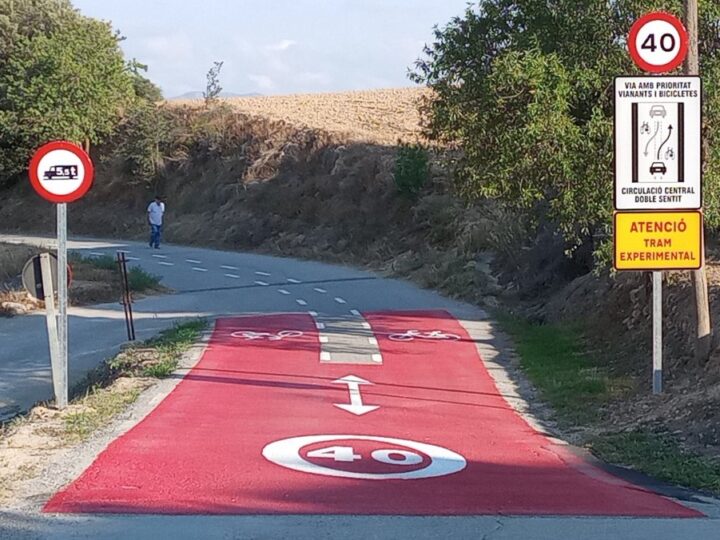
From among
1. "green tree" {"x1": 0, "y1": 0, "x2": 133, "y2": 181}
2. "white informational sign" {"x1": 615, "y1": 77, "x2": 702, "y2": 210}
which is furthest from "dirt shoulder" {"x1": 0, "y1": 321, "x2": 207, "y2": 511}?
"green tree" {"x1": 0, "y1": 0, "x2": 133, "y2": 181}

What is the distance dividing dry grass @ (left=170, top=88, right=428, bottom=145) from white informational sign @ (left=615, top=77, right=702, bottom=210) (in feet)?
93.1

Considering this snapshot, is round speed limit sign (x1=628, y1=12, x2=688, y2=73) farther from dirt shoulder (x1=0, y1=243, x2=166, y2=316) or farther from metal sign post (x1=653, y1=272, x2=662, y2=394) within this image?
dirt shoulder (x1=0, y1=243, x2=166, y2=316)

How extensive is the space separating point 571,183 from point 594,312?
4033mm

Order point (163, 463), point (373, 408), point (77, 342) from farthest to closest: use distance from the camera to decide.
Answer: point (77, 342) < point (373, 408) < point (163, 463)

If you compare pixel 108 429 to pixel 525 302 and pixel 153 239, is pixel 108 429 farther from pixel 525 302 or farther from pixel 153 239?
pixel 153 239

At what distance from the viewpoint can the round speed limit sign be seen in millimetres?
11188

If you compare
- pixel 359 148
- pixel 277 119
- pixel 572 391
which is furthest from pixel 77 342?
pixel 277 119

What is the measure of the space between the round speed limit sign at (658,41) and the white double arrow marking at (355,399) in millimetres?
4808

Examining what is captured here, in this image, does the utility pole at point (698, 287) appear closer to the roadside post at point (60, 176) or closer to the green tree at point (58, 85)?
the roadside post at point (60, 176)

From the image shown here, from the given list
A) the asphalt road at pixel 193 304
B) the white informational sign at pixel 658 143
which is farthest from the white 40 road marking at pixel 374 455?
the asphalt road at pixel 193 304

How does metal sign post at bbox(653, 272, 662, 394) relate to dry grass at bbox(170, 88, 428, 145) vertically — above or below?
below

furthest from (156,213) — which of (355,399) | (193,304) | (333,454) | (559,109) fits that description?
(333,454)

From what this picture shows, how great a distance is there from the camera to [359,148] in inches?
1639

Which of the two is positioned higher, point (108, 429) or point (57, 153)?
point (57, 153)
